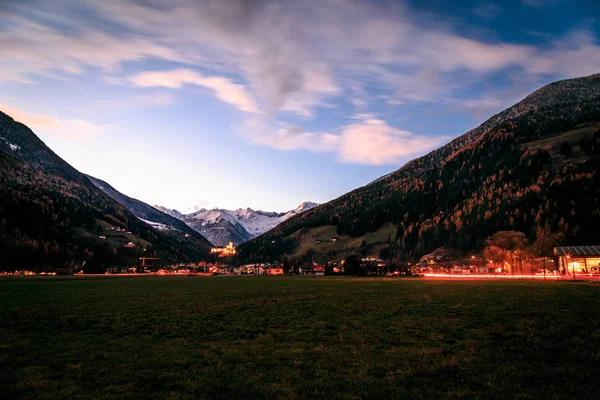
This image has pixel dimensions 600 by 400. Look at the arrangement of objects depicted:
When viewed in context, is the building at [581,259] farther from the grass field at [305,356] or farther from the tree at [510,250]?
the grass field at [305,356]

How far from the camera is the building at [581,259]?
464ft

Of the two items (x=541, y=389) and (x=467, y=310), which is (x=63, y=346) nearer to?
(x=541, y=389)

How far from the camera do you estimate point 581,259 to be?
482 feet

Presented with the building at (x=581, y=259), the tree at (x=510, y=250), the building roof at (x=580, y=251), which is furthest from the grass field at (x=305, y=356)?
the tree at (x=510, y=250)

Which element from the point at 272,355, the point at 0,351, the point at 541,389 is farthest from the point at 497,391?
the point at 0,351

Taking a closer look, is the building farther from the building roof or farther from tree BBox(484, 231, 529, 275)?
tree BBox(484, 231, 529, 275)

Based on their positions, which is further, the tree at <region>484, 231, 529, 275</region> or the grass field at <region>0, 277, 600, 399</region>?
the tree at <region>484, 231, 529, 275</region>

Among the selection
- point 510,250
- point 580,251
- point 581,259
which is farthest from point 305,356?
point 510,250

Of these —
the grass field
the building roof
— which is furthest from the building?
the grass field

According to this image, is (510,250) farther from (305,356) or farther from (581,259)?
(305,356)

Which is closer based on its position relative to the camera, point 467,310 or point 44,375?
point 44,375

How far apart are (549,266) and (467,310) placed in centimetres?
16923

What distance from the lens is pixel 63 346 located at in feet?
70.1

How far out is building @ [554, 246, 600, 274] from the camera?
14150cm
